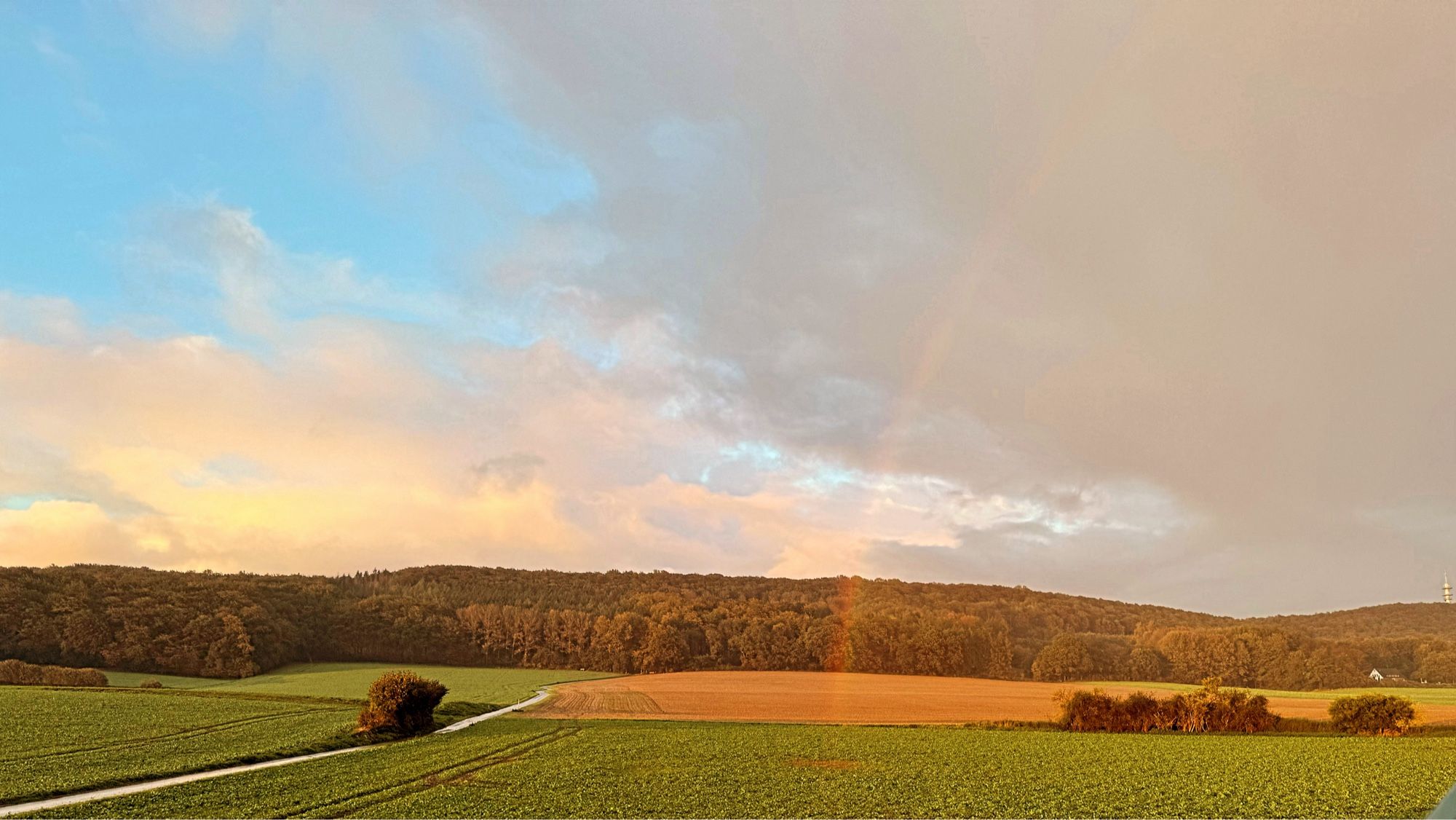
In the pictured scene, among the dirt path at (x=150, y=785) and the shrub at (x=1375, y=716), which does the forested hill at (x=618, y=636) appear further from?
the dirt path at (x=150, y=785)

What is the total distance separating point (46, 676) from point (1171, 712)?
321 feet

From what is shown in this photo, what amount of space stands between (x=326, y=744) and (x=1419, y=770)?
50.2m

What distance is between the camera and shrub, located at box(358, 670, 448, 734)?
50.2 m

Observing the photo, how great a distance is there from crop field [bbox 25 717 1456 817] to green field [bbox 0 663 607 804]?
14.0 ft

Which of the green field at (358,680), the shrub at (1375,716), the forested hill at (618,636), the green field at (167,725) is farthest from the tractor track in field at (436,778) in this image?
the forested hill at (618,636)

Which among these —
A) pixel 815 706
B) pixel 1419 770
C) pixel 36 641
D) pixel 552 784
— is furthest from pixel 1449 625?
pixel 36 641

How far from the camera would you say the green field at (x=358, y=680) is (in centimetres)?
8462

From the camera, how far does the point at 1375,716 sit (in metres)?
58.5

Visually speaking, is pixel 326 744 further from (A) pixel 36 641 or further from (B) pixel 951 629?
(B) pixel 951 629

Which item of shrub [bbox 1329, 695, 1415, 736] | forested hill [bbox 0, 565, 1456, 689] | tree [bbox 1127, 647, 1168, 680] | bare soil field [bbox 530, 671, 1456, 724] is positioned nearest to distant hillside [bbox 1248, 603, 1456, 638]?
forested hill [bbox 0, 565, 1456, 689]

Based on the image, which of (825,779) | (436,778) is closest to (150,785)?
(436,778)

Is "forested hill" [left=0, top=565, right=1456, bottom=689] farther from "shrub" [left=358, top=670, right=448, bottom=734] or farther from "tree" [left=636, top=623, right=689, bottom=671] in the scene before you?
"shrub" [left=358, top=670, right=448, bottom=734]

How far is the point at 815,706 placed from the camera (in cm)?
8106

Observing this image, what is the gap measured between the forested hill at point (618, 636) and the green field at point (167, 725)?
1211 cm
